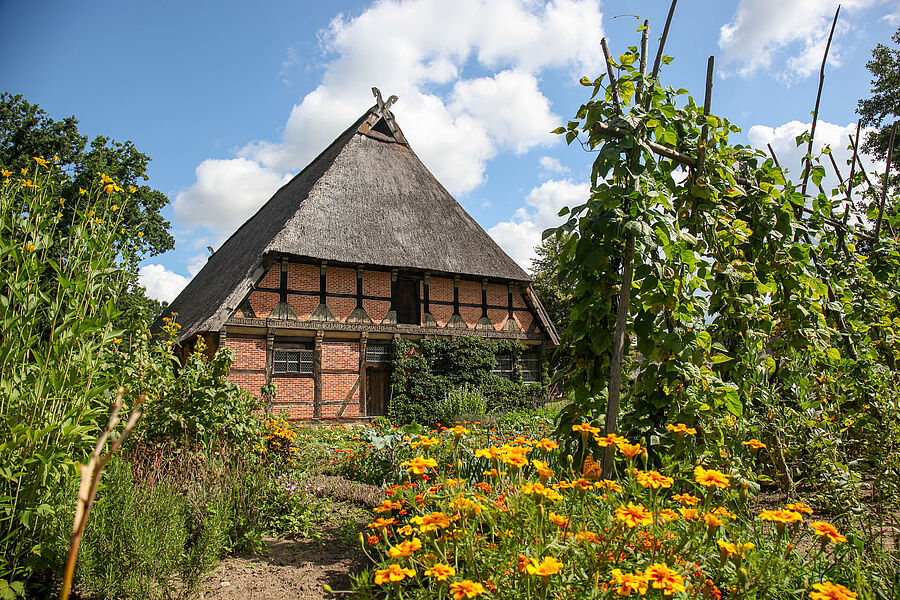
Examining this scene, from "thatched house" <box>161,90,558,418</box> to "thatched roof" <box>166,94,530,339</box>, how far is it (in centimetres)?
3

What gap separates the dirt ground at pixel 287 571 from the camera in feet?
8.76

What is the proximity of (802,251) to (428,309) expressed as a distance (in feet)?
33.1

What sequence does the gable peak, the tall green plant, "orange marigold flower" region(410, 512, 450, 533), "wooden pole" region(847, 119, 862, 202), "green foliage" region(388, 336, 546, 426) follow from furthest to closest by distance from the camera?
1. the gable peak
2. "green foliage" region(388, 336, 546, 426)
3. "wooden pole" region(847, 119, 862, 202)
4. the tall green plant
5. "orange marigold flower" region(410, 512, 450, 533)

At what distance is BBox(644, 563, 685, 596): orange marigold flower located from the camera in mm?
1289

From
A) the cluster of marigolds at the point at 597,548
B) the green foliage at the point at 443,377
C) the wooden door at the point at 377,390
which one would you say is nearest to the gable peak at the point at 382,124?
the green foliage at the point at 443,377

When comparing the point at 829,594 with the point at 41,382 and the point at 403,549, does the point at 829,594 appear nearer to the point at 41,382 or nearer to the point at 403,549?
the point at 403,549

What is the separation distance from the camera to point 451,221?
1444 cm

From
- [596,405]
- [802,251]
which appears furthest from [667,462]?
[802,251]

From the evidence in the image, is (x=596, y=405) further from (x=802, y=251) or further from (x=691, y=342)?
(x=802, y=251)

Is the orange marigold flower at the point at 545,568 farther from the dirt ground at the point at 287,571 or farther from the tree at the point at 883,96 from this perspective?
the tree at the point at 883,96

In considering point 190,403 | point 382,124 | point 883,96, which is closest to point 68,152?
point 382,124

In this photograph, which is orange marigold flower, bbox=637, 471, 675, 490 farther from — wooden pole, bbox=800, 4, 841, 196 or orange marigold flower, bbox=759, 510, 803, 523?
wooden pole, bbox=800, 4, 841, 196

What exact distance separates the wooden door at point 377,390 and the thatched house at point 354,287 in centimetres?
3

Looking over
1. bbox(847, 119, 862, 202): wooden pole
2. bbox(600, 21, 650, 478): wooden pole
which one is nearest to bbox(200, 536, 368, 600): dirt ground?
bbox(600, 21, 650, 478): wooden pole
